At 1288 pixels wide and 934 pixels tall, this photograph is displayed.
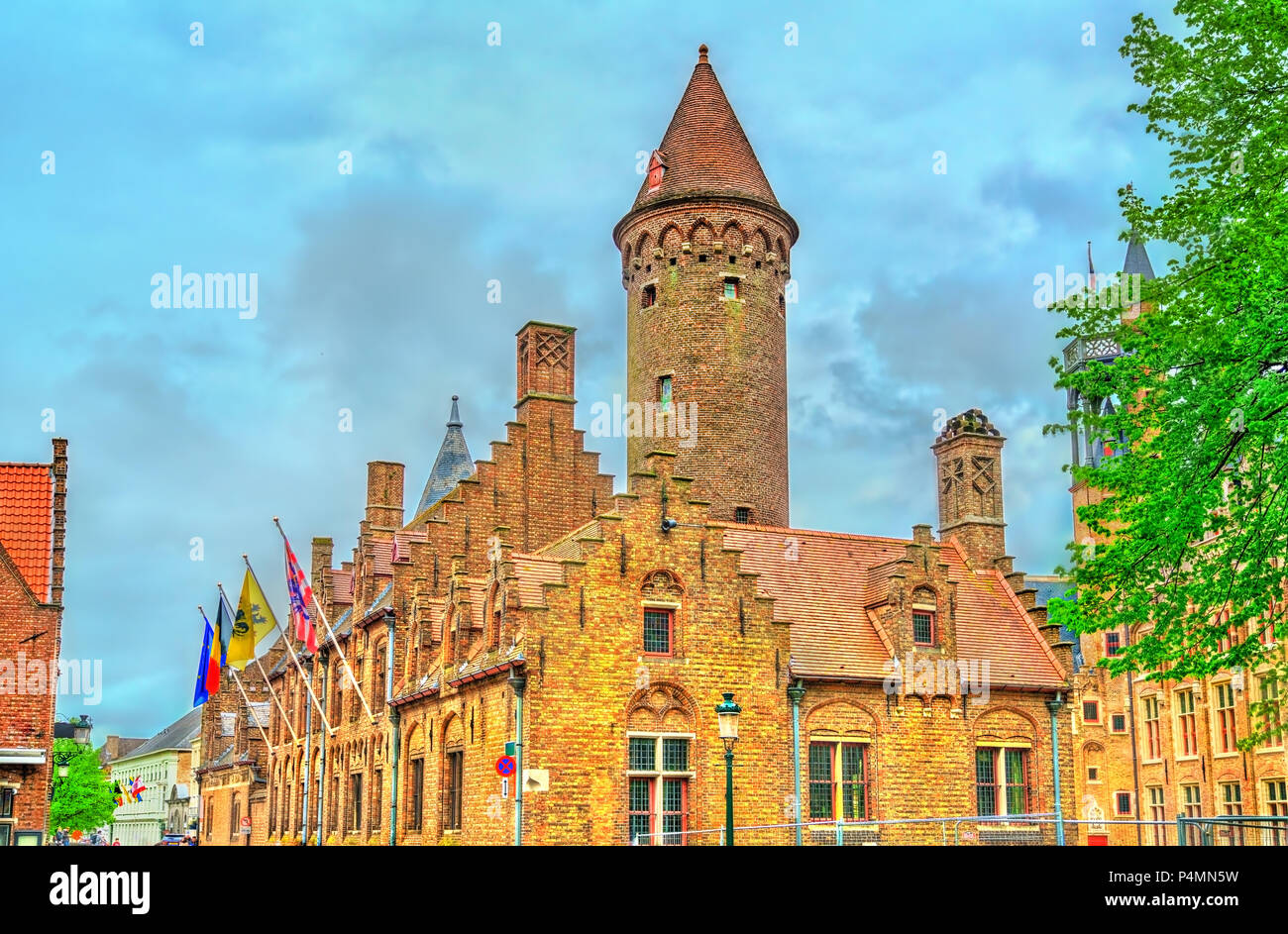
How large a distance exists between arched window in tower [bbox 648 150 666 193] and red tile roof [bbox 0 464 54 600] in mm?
22456

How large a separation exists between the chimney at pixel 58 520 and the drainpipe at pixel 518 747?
12.1 meters

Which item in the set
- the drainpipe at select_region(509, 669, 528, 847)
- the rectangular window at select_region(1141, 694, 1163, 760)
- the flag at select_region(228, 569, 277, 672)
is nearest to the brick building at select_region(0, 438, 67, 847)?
the flag at select_region(228, 569, 277, 672)

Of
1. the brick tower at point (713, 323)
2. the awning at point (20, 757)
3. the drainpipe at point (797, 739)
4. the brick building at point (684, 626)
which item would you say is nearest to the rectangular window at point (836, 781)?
the brick building at point (684, 626)

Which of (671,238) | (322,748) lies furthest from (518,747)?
(671,238)

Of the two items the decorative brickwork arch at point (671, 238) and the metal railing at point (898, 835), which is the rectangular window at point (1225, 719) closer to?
the metal railing at point (898, 835)

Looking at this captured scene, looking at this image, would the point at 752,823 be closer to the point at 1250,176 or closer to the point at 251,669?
the point at 1250,176

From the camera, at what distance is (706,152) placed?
47281 millimetres

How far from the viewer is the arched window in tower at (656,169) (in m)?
47.0

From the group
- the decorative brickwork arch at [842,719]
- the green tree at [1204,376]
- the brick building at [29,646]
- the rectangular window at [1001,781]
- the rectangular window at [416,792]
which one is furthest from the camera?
the rectangular window at [416,792]

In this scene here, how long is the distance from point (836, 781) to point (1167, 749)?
2622cm

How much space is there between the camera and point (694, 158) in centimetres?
4709
